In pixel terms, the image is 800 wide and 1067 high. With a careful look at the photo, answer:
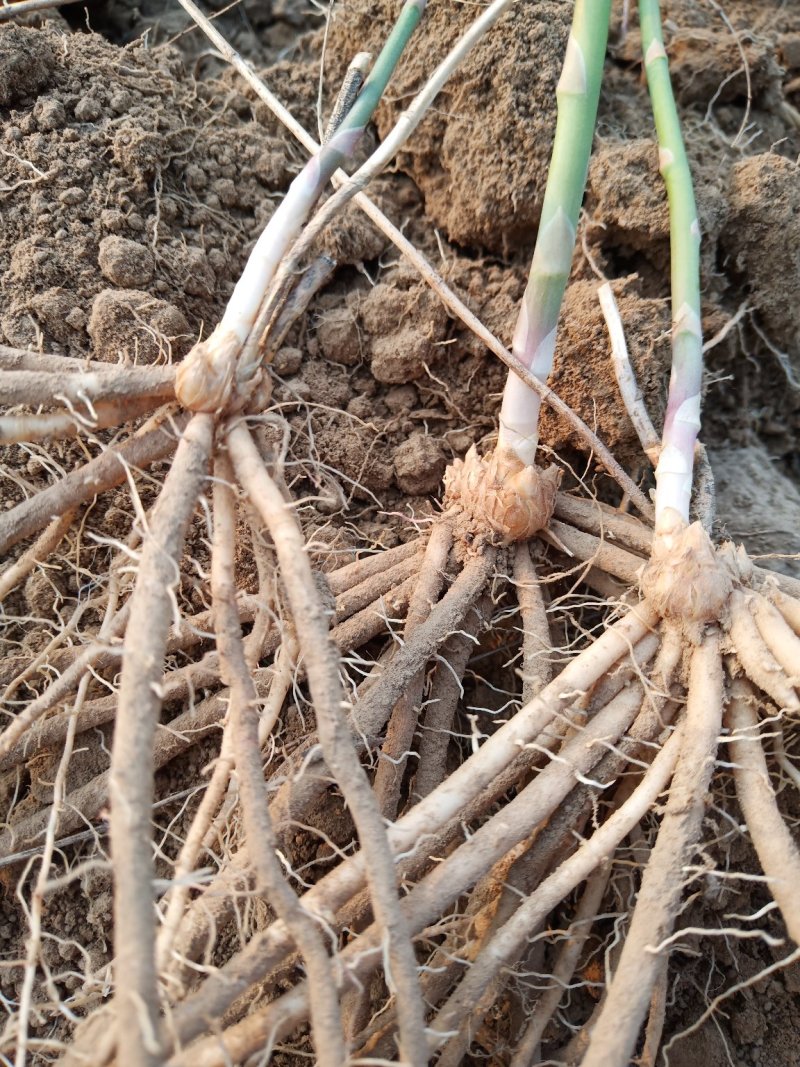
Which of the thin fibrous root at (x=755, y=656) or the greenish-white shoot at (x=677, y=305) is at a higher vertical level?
the greenish-white shoot at (x=677, y=305)

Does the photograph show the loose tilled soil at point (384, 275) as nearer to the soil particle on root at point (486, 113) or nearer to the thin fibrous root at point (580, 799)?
the soil particle on root at point (486, 113)

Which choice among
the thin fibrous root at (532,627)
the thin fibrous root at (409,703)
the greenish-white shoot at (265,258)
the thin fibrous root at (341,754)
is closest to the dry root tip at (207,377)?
the greenish-white shoot at (265,258)

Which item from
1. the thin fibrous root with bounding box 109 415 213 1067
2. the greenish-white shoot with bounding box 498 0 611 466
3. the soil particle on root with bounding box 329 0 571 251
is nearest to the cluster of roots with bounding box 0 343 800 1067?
the thin fibrous root with bounding box 109 415 213 1067

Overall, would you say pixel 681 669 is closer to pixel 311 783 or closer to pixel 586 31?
pixel 311 783

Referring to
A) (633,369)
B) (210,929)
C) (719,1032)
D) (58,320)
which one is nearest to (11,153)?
(58,320)

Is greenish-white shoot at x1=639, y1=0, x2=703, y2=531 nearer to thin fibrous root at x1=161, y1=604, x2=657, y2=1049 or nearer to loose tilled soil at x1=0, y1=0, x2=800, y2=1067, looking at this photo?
loose tilled soil at x1=0, y1=0, x2=800, y2=1067

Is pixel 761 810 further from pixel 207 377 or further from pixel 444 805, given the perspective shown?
pixel 207 377
